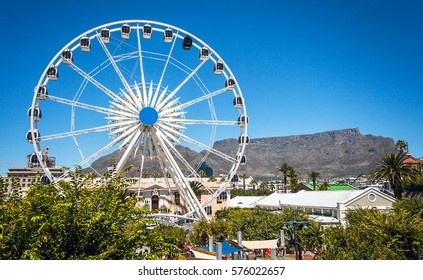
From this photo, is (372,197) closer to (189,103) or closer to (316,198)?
(316,198)

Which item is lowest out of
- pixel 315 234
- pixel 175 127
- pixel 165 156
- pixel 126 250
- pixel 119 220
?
pixel 315 234

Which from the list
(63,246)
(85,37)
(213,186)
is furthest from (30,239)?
(213,186)

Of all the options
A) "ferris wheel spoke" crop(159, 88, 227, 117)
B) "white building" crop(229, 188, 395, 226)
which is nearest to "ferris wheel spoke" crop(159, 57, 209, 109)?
"ferris wheel spoke" crop(159, 88, 227, 117)

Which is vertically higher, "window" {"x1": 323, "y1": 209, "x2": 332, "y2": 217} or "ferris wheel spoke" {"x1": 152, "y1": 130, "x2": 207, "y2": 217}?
"ferris wheel spoke" {"x1": 152, "y1": 130, "x2": 207, "y2": 217}

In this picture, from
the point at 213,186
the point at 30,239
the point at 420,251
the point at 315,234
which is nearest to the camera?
the point at 30,239

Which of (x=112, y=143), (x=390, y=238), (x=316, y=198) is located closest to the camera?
(x=390, y=238)

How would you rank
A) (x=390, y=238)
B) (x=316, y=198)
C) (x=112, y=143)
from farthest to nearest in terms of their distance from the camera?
(x=316, y=198)
(x=112, y=143)
(x=390, y=238)

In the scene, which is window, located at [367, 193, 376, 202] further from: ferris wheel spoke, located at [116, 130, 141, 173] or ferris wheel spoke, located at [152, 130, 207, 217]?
ferris wheel spoke, located at [116, 130, 141, 173]

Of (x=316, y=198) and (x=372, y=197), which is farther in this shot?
(x=316, y=198)

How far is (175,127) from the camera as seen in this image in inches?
1469

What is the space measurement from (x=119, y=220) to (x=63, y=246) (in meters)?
1.64

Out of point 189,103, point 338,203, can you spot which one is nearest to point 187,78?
point 189,103

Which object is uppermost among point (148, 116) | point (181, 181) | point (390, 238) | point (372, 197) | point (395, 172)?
point (148, 116)
